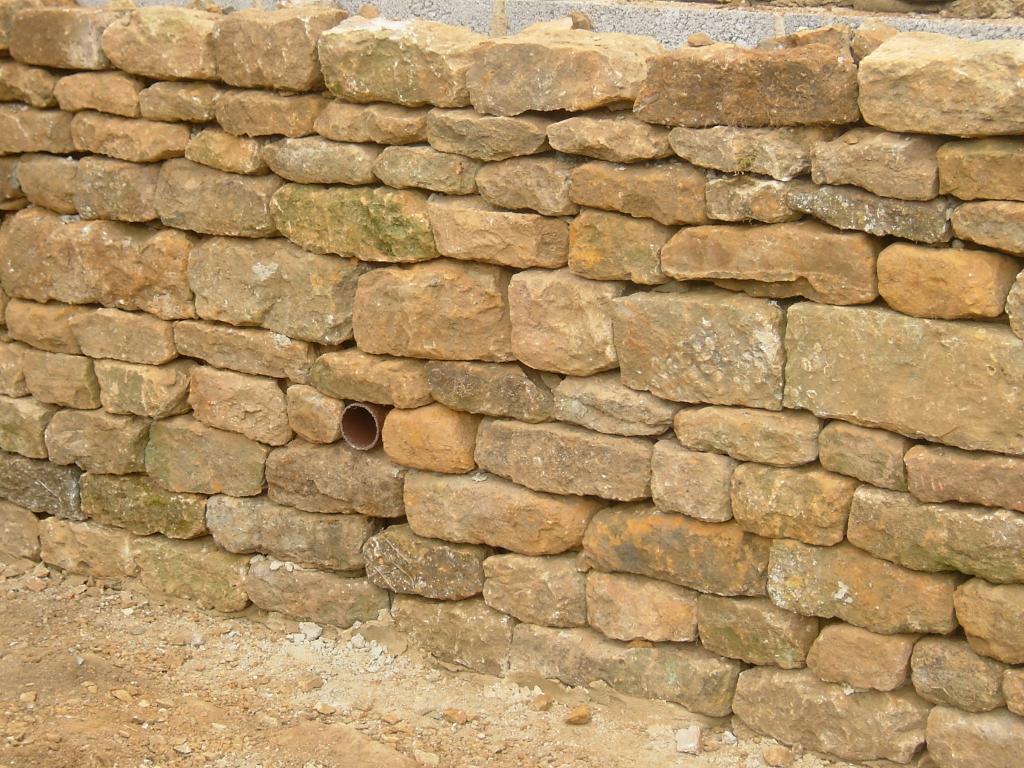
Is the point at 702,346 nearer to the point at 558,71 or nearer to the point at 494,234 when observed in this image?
the point at 494,234

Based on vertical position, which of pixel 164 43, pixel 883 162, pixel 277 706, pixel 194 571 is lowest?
pixel 277 706

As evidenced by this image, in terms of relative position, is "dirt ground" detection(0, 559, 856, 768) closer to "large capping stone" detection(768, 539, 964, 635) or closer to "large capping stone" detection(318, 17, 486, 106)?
"large capping stone" detection(768, 539, 964, 635)

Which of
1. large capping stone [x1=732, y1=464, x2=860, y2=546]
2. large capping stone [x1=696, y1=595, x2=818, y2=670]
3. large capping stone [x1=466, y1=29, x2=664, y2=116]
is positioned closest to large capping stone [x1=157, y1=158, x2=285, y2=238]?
large capping stone [x1=466, y1=29, x2=664, y2=116]

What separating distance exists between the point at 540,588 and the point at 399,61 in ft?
6.00

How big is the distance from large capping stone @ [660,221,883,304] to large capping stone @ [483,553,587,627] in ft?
3.74

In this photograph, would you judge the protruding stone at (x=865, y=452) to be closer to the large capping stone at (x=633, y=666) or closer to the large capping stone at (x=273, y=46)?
the large capping stone at (x=633, y=666)

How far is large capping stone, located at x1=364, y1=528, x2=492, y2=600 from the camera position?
15.9 feet

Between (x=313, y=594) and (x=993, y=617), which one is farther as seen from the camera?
(x=313, y=594)

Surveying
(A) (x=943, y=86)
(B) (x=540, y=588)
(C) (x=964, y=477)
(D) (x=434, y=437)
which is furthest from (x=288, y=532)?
(A) (x=943, y=86)

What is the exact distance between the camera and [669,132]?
4078mm

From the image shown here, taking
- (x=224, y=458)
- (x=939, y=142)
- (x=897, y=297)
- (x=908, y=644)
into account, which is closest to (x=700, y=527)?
(x=908, y=644)

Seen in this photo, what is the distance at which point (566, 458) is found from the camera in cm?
452

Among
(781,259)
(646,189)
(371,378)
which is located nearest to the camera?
(781,259)

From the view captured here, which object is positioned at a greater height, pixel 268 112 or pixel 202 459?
pixel 268 112
